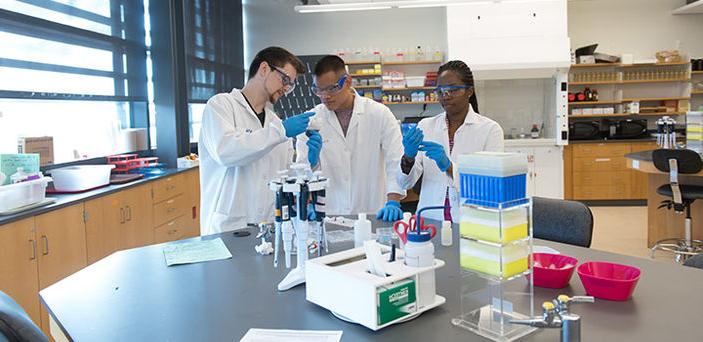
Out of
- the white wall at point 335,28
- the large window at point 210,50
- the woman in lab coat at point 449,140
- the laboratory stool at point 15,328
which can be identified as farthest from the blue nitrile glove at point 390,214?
the white wall at point 335,28

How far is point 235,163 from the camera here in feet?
7.83

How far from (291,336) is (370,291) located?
203mm

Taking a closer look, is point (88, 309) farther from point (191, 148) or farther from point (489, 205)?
point (191, 148)

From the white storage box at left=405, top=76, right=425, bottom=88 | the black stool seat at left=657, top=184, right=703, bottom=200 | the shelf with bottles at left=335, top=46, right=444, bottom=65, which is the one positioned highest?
the shelf with bottles at left=335, top=46, right=444, bottom=65

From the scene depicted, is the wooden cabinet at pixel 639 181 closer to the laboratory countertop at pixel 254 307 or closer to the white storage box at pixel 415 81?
the white storage box at pixel 415 81

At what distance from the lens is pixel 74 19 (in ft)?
13.4

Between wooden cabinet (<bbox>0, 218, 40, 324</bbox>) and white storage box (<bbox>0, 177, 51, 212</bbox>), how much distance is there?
10cm

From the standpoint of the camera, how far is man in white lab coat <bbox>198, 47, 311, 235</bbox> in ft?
7.64

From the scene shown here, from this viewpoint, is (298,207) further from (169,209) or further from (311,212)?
(169,209)

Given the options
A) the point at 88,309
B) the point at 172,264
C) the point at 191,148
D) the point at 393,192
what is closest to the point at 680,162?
the point at 393,192

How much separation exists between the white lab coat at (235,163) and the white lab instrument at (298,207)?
2.22ft

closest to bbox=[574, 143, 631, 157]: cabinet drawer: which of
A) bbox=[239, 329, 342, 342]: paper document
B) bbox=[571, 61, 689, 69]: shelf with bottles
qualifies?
bbox=[571, 61, 689, 69]: shelf with bottles

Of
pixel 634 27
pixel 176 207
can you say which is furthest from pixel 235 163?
pixel 634 27

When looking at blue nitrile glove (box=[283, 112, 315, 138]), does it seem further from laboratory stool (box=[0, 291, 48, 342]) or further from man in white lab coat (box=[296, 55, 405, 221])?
laboratory stool (box=[0, 291, 48, 342])
